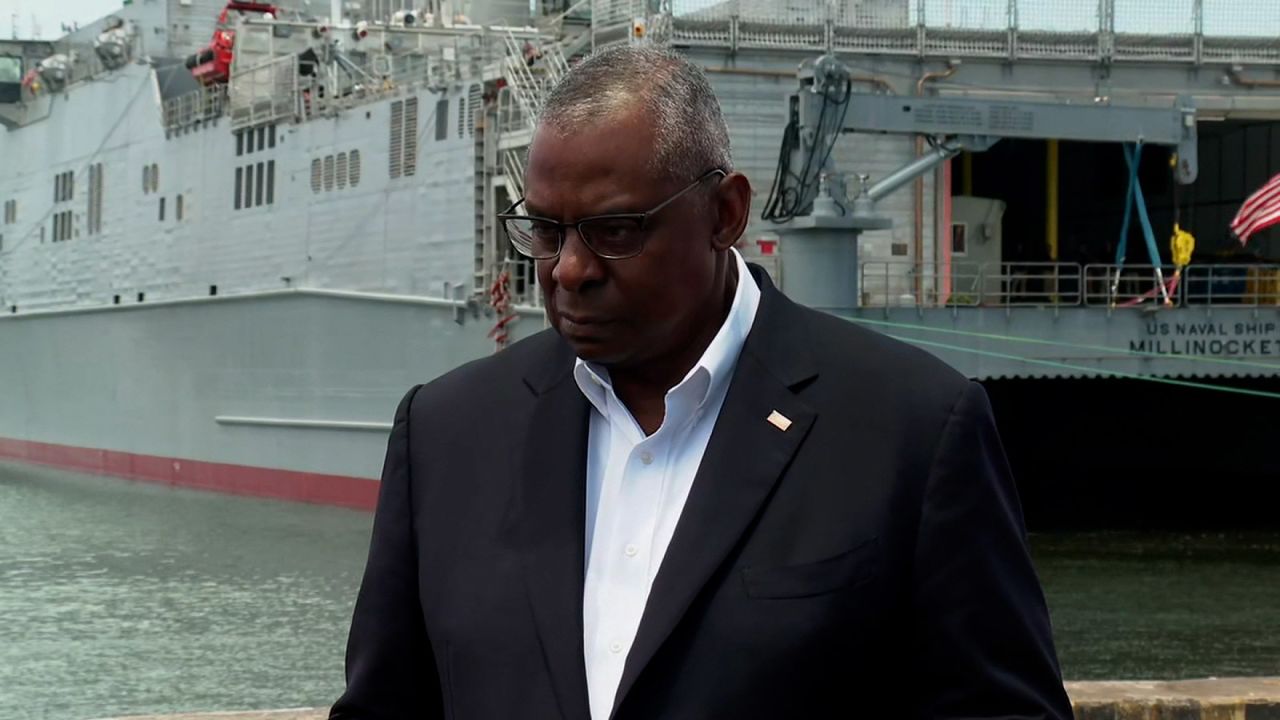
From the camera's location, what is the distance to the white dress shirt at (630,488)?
80.2 inches

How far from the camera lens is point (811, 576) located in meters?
1.96

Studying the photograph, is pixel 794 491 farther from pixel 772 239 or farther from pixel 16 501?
pixel 16 501

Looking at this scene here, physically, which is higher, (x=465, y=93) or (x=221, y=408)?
(x=465, y=93)

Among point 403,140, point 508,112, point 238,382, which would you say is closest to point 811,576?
point 508,112

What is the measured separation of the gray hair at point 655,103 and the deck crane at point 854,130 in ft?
46.4

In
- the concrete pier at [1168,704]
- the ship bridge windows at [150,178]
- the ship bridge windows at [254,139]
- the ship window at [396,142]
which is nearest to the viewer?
the concrete pier at [1168,704]

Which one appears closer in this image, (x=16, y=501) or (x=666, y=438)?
(x=666, y=438)

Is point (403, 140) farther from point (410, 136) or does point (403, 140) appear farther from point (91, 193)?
point (91, 193)

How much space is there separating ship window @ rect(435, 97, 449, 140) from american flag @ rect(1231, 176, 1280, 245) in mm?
9695

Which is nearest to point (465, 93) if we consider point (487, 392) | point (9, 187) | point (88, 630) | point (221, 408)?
point (221, 408)

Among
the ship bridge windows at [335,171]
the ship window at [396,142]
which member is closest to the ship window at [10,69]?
the ship bridge windows at [335,171]

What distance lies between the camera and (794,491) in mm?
2023

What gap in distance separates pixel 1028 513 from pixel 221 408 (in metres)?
11.7

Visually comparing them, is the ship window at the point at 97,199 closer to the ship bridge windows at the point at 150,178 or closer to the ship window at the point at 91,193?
the ship window at the point at 91,193
